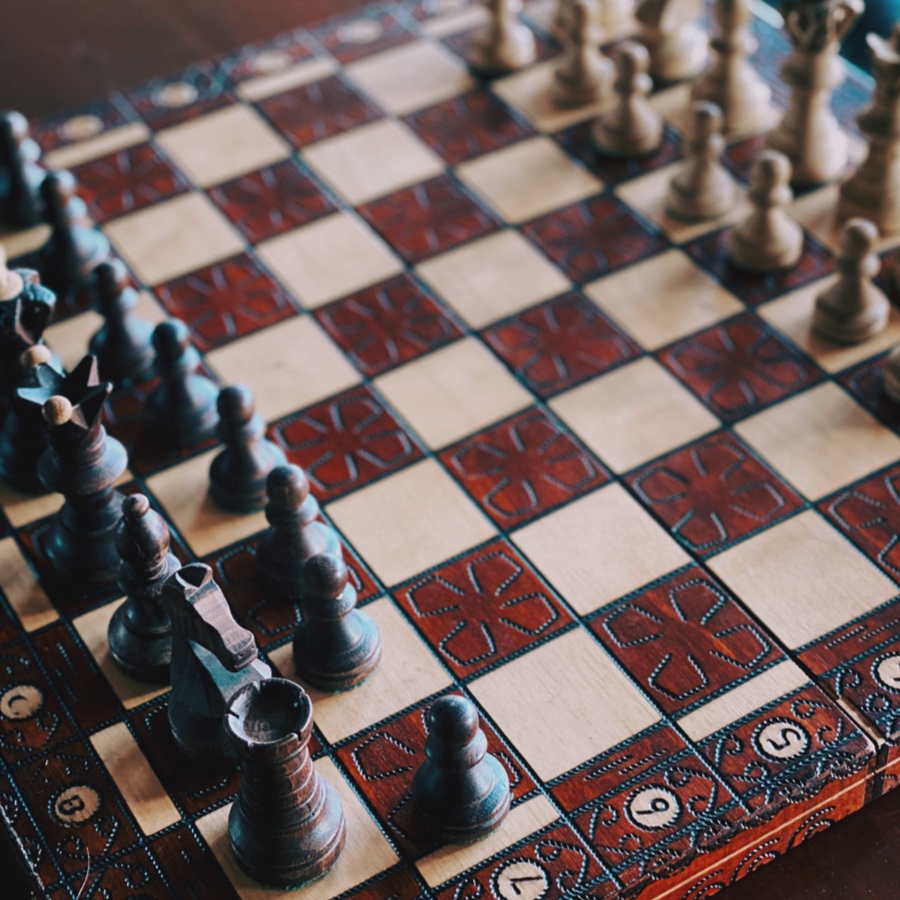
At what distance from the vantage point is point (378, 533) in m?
1.98

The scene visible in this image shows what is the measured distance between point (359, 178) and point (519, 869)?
1.39m

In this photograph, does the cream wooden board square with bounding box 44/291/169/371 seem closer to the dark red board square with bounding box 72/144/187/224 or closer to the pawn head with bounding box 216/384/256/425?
the dark red board square with bounding box 72/144/187/224

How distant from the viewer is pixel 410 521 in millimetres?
1988

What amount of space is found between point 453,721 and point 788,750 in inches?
15.9

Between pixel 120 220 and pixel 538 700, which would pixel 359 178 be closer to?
pixel 120 220

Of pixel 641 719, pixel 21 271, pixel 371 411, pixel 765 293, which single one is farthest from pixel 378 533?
pixel 765 293

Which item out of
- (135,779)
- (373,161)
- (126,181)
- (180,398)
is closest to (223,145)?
(126,181)

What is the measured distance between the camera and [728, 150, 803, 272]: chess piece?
2266 millimetres

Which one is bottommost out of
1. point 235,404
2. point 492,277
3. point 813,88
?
point 492,277

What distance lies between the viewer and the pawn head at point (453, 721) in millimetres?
1554

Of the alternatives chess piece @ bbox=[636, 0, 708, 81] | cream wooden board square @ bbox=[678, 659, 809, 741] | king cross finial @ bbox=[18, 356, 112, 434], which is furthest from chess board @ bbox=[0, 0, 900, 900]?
king cross finial @ bbox=[18, 356, 112, 434]

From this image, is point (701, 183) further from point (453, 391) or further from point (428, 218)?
point (453, 391)

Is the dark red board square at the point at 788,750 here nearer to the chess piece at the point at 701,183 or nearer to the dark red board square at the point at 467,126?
the chess piece at the point at 701,183

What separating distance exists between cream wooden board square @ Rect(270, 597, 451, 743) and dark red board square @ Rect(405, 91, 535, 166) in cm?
109
